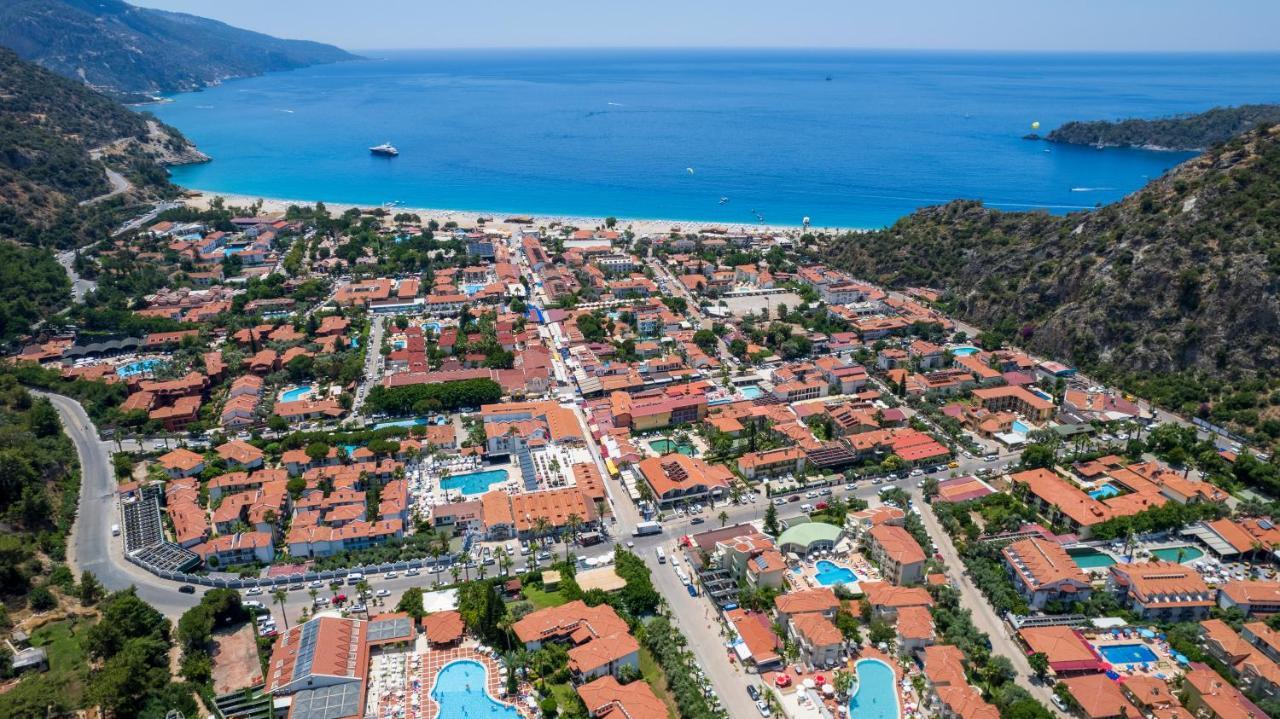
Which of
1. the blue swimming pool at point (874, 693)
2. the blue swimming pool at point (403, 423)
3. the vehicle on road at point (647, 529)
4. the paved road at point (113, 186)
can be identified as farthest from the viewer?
the paved road at point (113, 186)

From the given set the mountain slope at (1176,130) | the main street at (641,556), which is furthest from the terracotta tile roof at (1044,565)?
the mountain slope at (1176,130)

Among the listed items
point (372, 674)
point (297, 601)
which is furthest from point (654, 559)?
point (297, 601)

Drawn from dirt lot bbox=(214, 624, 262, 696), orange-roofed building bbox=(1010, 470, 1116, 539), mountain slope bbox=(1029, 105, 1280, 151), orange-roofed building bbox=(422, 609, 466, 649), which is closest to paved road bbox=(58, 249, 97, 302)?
dirt lot bbox=(214, 624, 262, 696)

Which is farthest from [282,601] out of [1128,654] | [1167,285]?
[1167,285]

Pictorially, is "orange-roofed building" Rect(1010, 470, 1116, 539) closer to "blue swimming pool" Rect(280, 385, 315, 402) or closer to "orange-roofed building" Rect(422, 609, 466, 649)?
"orange-roofed building" Rect(422, 609, 466, 649)

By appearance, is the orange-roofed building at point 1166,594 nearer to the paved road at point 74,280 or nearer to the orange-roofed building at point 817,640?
the orange-roofed building at point 817,640

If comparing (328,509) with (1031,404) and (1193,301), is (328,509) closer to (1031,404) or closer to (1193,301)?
(1031,404)
